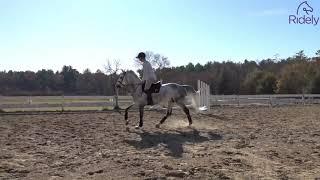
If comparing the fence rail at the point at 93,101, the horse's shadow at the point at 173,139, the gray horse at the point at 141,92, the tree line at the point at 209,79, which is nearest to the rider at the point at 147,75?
the gray horse at the point at 141,92

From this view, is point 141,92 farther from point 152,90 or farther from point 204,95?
point 204,95

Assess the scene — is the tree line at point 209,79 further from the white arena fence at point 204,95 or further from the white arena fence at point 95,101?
the white arena fence at point 204,95

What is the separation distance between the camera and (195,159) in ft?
28.8

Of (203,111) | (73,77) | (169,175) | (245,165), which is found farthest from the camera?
(73,77)

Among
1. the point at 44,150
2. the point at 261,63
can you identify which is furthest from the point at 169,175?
the point at 261,63

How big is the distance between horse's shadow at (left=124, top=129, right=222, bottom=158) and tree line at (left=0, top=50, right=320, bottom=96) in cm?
3177

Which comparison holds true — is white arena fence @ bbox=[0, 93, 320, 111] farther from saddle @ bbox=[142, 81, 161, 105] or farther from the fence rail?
saddle @ bbox=[142, 81, 161, 105]

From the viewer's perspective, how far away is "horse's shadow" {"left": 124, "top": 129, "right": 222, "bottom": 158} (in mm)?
10362

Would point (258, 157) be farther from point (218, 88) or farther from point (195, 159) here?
point (218, 88)

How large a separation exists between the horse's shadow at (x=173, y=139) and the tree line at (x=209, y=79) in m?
31.8

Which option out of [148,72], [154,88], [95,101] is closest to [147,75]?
[148,72]

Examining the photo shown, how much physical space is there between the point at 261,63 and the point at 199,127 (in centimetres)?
9323

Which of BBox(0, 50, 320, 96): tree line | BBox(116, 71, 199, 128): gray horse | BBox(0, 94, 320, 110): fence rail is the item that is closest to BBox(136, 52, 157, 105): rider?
BBox(116, 71, 199, 128): gray horse

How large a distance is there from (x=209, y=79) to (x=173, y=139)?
7004 cm
